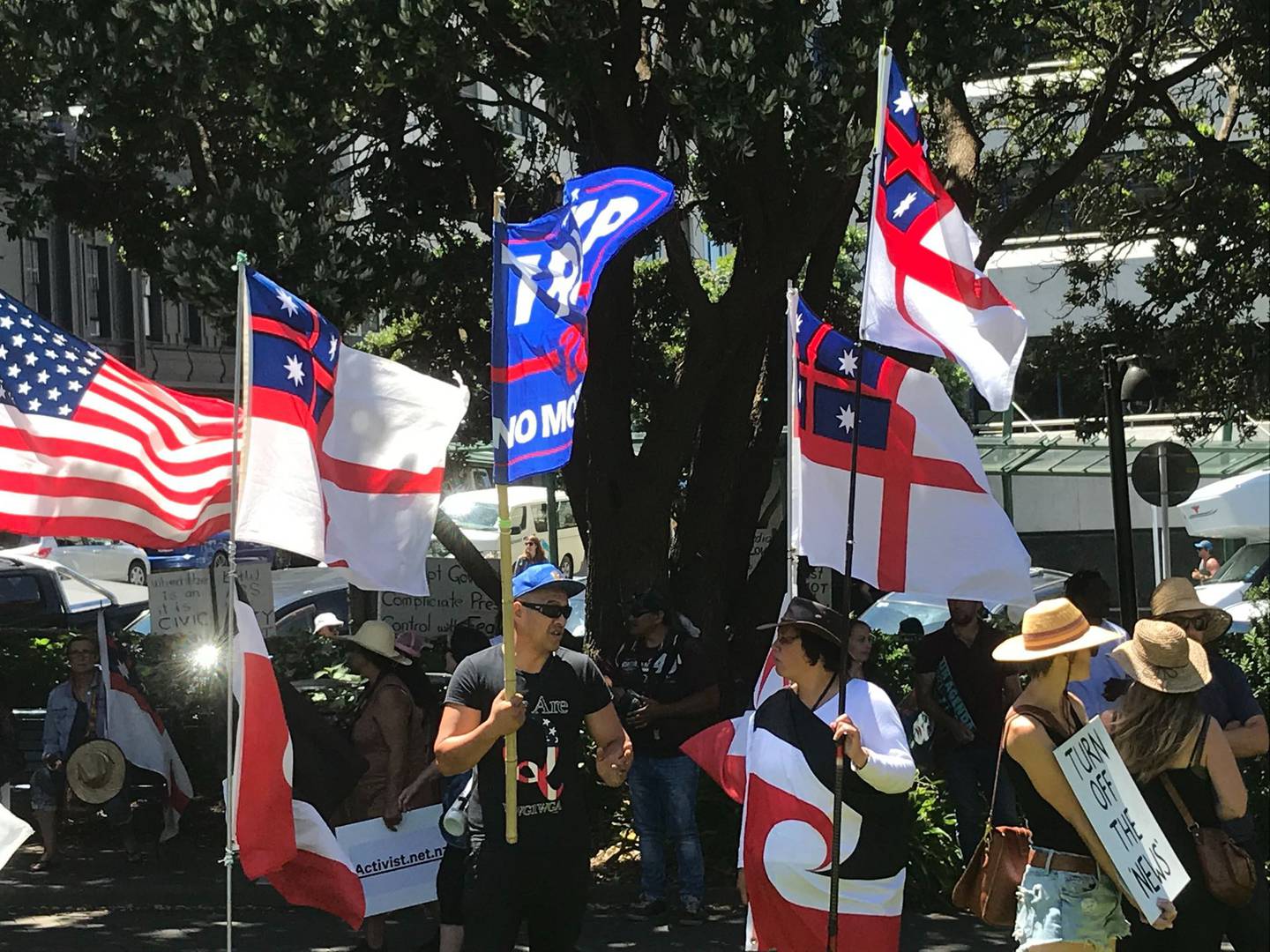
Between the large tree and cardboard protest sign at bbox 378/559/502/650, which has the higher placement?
the large tree

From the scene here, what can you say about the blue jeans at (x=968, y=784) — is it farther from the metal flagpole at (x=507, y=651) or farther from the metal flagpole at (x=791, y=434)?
the metal flagpole at (x=507, y=651)

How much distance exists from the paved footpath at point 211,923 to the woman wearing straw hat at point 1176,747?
333cm

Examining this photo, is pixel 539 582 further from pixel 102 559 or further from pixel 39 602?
pixel 102 559

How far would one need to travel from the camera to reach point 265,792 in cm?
675

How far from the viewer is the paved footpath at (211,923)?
894 centimetres

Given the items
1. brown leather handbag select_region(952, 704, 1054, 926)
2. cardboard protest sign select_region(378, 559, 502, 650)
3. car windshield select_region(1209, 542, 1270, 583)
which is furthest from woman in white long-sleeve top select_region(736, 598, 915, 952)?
car windshield select_region(1209, 542, 1270, 583)

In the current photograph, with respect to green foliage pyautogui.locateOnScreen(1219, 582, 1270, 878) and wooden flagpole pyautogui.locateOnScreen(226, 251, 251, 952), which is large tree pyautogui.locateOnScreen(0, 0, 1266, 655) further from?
wooden flagpole pyautogui.locateOnScreen(226, 251, 251, 952)

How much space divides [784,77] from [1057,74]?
8634 mm

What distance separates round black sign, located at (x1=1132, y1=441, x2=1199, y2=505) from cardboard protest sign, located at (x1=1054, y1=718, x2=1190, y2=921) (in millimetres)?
9741

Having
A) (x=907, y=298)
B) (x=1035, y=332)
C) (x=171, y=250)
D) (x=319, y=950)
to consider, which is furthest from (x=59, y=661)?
(x=1035, y=332)

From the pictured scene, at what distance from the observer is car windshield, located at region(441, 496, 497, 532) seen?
1302 inches

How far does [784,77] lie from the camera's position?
9.97 m

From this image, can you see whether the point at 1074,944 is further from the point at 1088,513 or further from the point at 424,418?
the point at 1088,513

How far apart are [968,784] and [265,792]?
431cm
